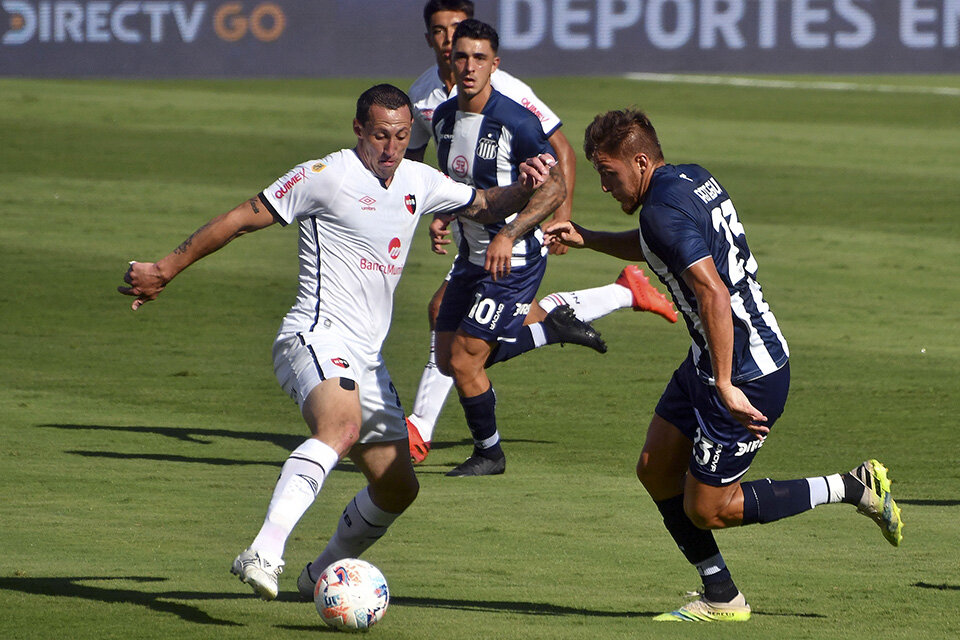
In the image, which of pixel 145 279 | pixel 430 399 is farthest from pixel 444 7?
pixel 145 279

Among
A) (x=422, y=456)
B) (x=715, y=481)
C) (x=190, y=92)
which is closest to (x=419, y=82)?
(x=422, y=456)

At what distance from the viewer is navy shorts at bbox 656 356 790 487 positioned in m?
5.69

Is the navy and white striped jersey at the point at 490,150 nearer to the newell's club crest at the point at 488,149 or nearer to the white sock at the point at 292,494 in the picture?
the newell's club crest at the point at 488,149

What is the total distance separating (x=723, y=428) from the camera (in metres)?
5.69

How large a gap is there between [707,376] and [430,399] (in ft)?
10.9

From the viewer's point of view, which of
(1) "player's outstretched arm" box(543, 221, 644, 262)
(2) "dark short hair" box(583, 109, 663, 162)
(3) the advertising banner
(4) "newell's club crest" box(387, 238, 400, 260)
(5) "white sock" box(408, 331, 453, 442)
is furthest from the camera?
(3) the advertising banner

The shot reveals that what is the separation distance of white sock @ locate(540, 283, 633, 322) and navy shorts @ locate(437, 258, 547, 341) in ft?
3.37

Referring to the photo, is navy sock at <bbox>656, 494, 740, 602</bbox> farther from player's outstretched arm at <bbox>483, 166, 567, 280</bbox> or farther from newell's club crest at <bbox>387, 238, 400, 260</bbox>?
player's outstretched arm at <bbox>483, 166, 567, 280</bbox>

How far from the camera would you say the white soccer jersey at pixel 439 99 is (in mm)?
8867

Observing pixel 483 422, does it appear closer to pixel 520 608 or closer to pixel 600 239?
pixel 600 239

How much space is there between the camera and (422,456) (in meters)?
8.54

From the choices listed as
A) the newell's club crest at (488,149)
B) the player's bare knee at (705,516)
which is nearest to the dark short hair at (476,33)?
the newell's club crest at (488,149)

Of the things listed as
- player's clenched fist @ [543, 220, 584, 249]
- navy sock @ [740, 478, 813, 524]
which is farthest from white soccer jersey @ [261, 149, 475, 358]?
navy sock @ [740, 478, 813, 524]

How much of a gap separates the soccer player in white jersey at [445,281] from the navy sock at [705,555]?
2671 mm
